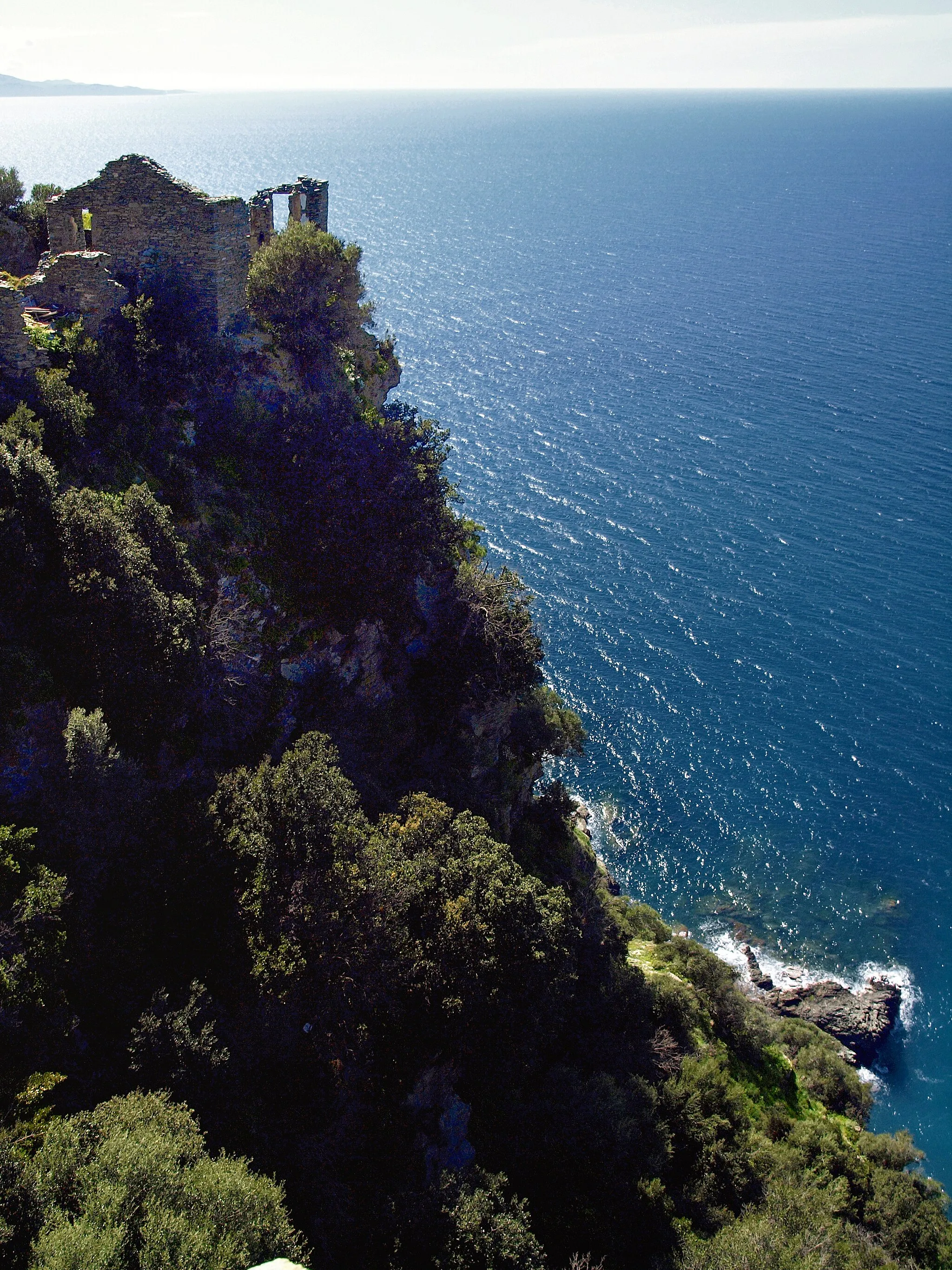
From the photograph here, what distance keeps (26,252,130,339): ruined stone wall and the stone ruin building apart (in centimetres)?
2

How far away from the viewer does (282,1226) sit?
1814cm

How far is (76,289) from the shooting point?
31250mm

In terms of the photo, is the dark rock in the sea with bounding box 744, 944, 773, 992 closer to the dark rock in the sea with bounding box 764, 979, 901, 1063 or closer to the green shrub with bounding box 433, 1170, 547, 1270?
the dark rock in the sea with bounding box 764, 979, 901, 1063

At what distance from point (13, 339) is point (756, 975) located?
1829 inches

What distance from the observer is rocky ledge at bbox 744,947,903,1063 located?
149 ft

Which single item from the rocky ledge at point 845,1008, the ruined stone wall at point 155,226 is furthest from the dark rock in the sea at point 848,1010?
the ruined stone wall at point 155,226

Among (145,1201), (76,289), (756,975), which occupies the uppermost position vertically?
(76,289)

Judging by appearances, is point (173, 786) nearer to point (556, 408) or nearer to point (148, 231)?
point (148, 231)

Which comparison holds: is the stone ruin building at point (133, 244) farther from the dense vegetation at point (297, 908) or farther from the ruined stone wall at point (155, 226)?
the dense vegetation at point (297, 908)

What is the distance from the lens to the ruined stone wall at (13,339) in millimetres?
27297

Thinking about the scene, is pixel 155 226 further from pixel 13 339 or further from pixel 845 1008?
pixel 845 1008

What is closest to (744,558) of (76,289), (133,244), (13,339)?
(133,244)

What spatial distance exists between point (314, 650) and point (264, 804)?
8292mm

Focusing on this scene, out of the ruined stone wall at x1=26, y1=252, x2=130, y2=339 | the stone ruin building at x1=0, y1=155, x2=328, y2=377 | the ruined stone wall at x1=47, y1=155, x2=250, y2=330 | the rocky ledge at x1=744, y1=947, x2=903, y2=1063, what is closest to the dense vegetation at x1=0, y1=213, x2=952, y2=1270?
the ruined stone wall at x1=26, y1=252, x2=130, y2=339
